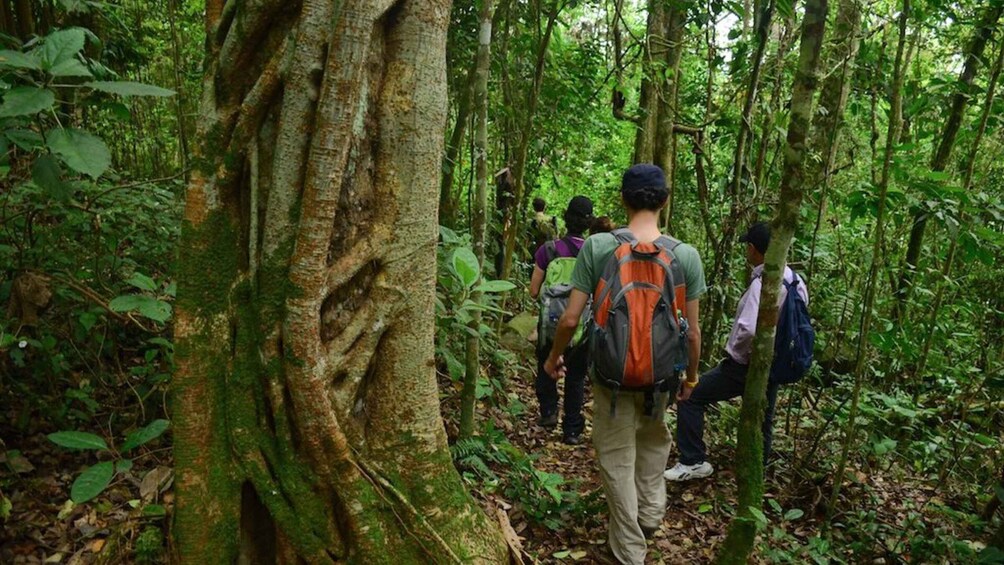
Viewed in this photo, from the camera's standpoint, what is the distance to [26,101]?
1.95m

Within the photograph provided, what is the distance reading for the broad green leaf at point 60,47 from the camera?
2.03 m

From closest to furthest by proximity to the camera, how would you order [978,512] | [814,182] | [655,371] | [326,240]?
[326,240]
[655,371]
[978,512]
[814,182]

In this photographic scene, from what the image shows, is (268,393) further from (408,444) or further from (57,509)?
(57,509)

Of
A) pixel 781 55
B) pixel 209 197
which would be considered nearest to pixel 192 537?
pixel 209 197

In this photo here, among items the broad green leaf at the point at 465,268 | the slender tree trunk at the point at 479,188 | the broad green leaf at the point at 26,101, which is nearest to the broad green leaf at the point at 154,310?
the broad green leaf at the point at 26,101

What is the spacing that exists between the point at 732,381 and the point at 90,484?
383cm

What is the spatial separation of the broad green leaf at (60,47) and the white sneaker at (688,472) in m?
4.31

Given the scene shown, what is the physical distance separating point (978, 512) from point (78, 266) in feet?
19.0

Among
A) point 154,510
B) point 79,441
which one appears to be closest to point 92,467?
point 79,441

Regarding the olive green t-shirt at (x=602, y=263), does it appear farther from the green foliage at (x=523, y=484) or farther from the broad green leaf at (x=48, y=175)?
the broad green leaf at (x=48, y=175)

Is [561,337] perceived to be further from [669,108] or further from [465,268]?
[669,108]

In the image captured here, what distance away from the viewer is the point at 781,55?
584 centimetres

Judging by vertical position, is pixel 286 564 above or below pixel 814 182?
Answer: below

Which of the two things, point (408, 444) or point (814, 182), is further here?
point (814, 182)
